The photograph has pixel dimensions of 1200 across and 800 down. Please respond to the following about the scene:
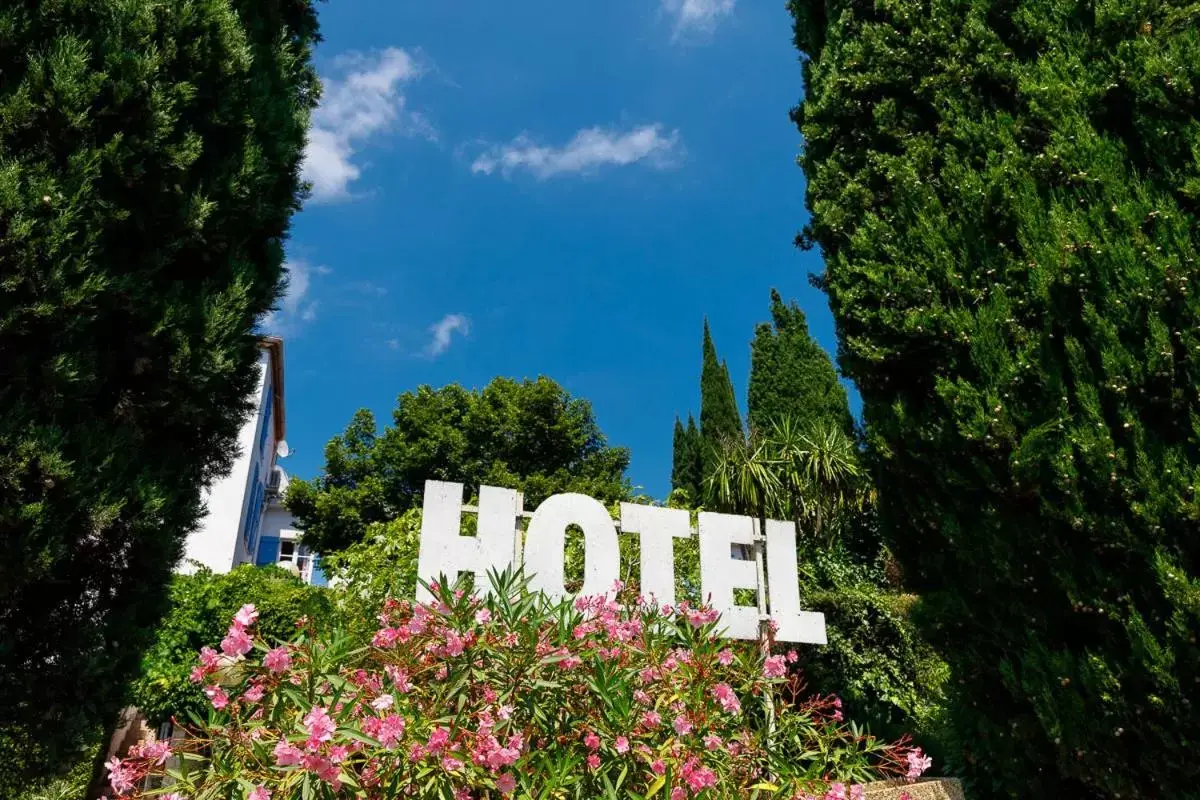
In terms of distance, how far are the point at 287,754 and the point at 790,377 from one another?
1717cm

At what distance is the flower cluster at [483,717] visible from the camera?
278 cm

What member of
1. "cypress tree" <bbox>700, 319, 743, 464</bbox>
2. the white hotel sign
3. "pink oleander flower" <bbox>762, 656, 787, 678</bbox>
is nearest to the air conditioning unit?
"cypress tree" <bbox>700, 319, 743, 464</bbox>

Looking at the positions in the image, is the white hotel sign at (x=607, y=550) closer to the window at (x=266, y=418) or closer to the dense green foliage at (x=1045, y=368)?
the dense green foliage at (x=1045, y=368)

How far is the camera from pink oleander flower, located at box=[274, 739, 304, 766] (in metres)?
2.56

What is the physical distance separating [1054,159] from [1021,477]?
1.94m

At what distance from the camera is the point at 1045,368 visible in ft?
13.6

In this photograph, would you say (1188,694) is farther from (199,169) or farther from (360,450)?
(360,450)

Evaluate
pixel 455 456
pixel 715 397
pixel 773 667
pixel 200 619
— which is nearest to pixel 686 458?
pixel 715 397

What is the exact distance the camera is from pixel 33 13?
3.62m

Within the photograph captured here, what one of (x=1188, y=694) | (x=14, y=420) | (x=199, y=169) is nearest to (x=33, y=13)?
(x=199, y=169)

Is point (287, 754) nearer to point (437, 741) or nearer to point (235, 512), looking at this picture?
point (437, 741)

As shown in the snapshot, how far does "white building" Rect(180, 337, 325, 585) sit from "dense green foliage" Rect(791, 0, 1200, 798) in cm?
788

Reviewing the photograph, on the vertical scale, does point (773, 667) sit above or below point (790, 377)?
below

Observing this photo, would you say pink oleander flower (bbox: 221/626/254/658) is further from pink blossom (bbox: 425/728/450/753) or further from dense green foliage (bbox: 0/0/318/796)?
dense green foliage (bbox: 0/0/318/796)
